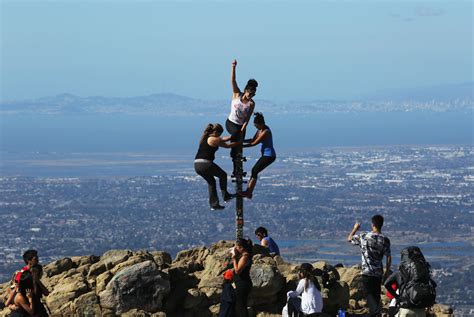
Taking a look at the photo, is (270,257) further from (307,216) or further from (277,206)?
(277,206)

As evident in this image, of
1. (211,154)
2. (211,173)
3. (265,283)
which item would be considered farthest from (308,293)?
(211,154)

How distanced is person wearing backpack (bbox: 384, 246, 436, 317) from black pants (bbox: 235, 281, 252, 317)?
238cm

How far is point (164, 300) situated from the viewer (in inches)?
725

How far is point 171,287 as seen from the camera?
18.7m

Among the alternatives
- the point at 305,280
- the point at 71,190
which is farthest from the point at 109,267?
the point at 71,190

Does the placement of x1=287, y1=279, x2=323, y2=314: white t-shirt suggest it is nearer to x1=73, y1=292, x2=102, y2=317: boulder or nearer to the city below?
x1=73, y1=292, x2=102, y2=317: boulder

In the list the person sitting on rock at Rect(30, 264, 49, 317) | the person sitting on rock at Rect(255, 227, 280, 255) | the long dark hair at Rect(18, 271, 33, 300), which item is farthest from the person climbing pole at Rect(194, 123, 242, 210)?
the long dark hair at Rect(18, 271, 33, 300)

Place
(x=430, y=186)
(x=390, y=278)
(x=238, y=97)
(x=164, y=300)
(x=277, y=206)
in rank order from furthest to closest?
(x=430, y=186)
(x=277, y=206)
(x=238, y=97)
(x=164, y=300)
(x=390, y=278)

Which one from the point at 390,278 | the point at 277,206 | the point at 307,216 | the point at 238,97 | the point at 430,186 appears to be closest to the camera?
the point at 390,278

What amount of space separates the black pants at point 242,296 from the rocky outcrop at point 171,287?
1288 mm

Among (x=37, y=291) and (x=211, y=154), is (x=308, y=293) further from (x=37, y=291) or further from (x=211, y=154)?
(x=37, y=291)

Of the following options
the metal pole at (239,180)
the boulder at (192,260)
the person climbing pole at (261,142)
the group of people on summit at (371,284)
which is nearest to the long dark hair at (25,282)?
the group of people on summit at (371,284)

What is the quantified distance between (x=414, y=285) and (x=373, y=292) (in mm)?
1954

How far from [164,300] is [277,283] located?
6.33ft
